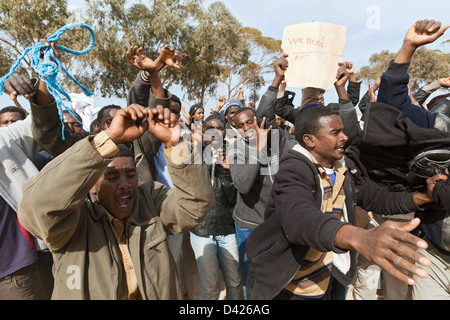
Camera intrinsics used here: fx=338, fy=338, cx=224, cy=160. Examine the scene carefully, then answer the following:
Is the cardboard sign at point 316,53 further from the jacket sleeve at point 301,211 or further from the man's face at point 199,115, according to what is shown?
the man's face at point 199,115

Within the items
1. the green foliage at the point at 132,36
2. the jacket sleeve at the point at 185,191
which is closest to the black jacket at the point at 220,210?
the jacket sleeve at the point at 185,191

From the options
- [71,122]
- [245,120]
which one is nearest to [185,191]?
[245,120]

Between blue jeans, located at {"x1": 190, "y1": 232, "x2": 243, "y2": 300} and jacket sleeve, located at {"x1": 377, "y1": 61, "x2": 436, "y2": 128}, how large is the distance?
2.10 m

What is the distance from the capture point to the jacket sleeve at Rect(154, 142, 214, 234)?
1756 millimetres

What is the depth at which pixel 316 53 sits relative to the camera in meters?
3.44

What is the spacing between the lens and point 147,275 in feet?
5.76

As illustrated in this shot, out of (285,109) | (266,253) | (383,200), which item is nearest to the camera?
(266,253)

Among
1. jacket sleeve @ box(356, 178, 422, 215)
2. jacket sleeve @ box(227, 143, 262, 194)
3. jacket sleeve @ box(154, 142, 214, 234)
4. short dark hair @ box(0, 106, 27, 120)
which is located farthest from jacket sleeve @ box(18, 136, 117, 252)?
short dark hair @ box(0, 106, 27, 120)

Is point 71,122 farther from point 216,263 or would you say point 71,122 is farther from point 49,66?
point 216,263

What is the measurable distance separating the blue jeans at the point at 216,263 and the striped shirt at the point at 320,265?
1.46 m

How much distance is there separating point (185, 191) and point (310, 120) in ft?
3.72

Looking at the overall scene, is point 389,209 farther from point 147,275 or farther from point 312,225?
point 147,275

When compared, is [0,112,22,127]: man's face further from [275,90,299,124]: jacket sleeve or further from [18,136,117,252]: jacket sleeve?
[275,90,299,124]: jacket sleeve
